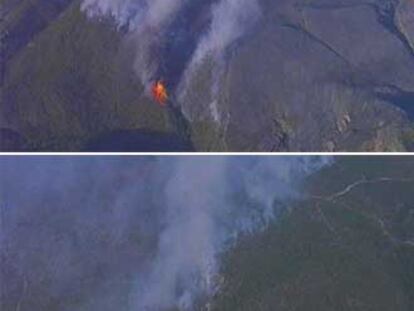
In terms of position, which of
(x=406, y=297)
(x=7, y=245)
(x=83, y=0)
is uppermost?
(x=83, y=0)

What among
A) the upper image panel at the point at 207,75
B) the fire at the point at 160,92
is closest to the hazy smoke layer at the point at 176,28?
the upper image panel at the point at 207,75

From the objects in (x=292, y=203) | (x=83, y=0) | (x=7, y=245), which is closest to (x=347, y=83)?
(x=292, y=203)

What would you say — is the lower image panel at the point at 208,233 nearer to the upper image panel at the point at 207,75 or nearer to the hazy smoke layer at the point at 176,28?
the upper image panel at the point at 207,75

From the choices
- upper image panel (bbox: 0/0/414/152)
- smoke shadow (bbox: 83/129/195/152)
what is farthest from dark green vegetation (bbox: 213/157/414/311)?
smoke shadow (bbox: 83/129/195/152)

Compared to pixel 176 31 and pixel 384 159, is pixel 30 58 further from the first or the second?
pixel 384 159

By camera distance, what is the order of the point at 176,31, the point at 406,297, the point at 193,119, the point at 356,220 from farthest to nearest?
the point at 176,31
the point at 193,119
the point at 356,220
the point at 406,297

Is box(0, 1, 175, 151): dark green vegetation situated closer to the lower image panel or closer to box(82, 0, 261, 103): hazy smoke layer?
box(82, 0, 261, 103): hazy smoke layer
